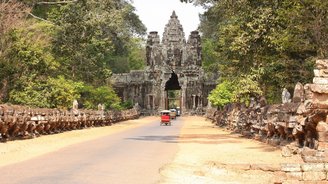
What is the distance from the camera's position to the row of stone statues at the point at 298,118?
1362 cm

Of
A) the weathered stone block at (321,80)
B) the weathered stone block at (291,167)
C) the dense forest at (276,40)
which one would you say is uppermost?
the dense forest at (276,40)

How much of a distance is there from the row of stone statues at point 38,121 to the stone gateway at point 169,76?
33348 mm

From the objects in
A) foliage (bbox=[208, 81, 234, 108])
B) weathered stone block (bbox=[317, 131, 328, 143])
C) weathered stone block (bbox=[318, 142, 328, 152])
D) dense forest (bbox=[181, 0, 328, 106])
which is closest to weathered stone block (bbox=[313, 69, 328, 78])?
weathered stone block (bbox=[317, 131, 328, 143])

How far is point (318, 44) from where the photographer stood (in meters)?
23.6

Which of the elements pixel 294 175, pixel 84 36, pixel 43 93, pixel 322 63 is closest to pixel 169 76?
pixel 84 36

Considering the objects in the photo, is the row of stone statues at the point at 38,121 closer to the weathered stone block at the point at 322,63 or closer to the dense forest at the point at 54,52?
the dense forest at the point at 54,52

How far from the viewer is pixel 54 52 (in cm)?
4116

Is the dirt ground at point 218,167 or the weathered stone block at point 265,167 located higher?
the weathered stone block at point 265,167

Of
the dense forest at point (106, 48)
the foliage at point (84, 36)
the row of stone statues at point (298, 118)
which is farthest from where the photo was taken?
the foliage at point (84, 36)

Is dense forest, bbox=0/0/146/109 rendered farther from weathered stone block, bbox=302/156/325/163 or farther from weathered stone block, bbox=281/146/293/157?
weathered stone block, bbox=302/156/325/163

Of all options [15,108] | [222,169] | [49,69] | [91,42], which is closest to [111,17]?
[91,42]

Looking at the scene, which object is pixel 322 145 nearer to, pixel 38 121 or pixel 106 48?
pixel 38 121

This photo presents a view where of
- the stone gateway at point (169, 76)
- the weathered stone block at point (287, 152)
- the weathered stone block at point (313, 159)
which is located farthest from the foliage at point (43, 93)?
the stone gateway at point (169, 76)

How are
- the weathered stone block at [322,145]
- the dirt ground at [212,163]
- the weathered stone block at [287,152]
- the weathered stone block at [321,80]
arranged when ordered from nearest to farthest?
the dirt ground at [212,163], the weathered stone block at [321,80], the weathered stone block at [322,145], the weathered stone block at [287,152]
